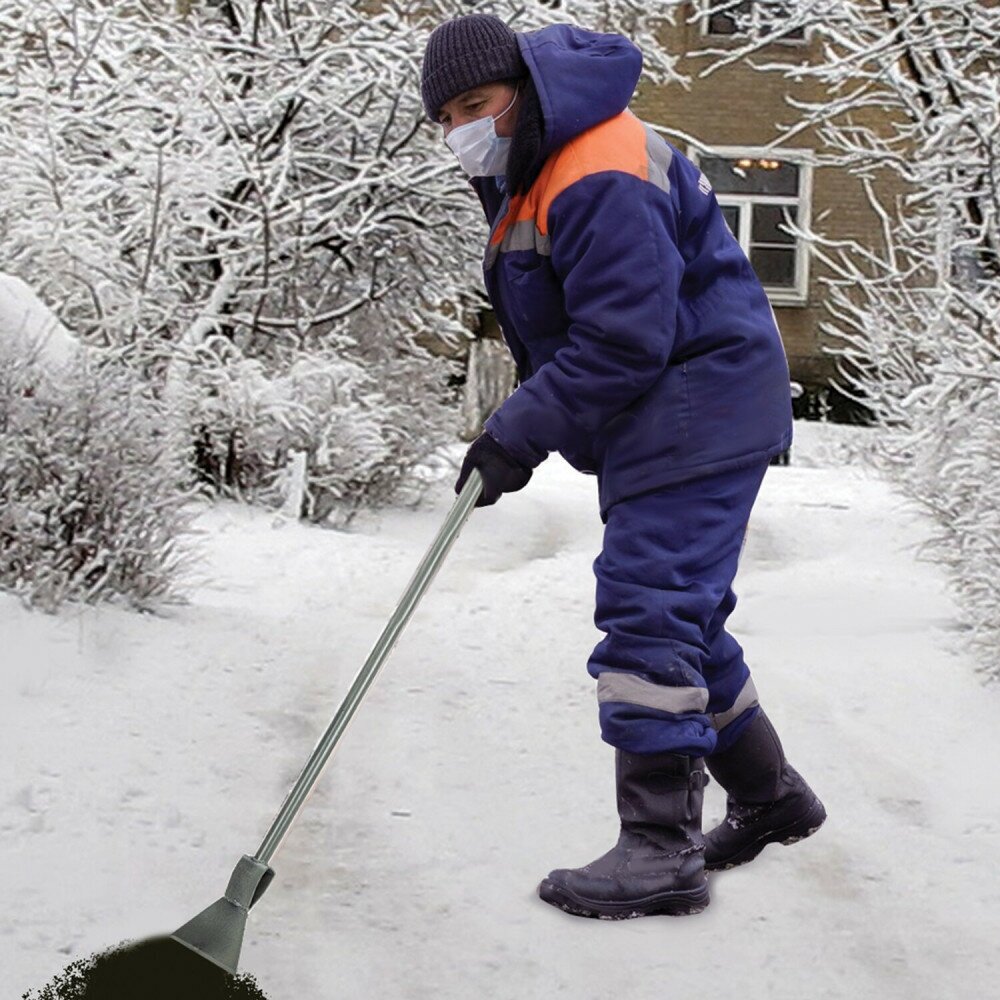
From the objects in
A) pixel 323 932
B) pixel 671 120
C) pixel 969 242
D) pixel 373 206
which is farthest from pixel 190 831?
pixel 671 120

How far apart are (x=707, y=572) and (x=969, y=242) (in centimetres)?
Answer: 463

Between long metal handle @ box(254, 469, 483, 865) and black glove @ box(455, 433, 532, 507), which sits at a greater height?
black glove @ box(455, 433, 532, 507)

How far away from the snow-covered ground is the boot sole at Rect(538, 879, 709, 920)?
0.10 ft

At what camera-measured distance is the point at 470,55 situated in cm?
318

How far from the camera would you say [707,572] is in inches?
131

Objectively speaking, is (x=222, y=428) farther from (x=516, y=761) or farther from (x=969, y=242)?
(x=516, y=761)

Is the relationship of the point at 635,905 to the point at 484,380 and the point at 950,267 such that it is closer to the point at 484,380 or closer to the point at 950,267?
the point at 950,267

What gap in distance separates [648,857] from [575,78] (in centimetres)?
153

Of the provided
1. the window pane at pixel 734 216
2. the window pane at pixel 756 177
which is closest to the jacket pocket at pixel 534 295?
the window pane at pixel 756 177

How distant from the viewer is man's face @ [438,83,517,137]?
127 inches

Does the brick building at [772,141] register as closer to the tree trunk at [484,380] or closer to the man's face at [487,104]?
the tree trunk at [484,380]

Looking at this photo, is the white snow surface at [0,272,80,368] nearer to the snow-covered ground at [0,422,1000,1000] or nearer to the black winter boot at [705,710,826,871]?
the snow-covered ground at [0,422,1000,1000]

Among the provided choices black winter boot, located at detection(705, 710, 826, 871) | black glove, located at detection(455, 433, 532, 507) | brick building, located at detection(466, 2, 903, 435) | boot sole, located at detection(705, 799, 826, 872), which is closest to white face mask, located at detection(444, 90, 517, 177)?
black glove, located at detection(455, 433, 532, 507)

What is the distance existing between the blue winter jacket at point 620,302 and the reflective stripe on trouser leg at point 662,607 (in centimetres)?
7
